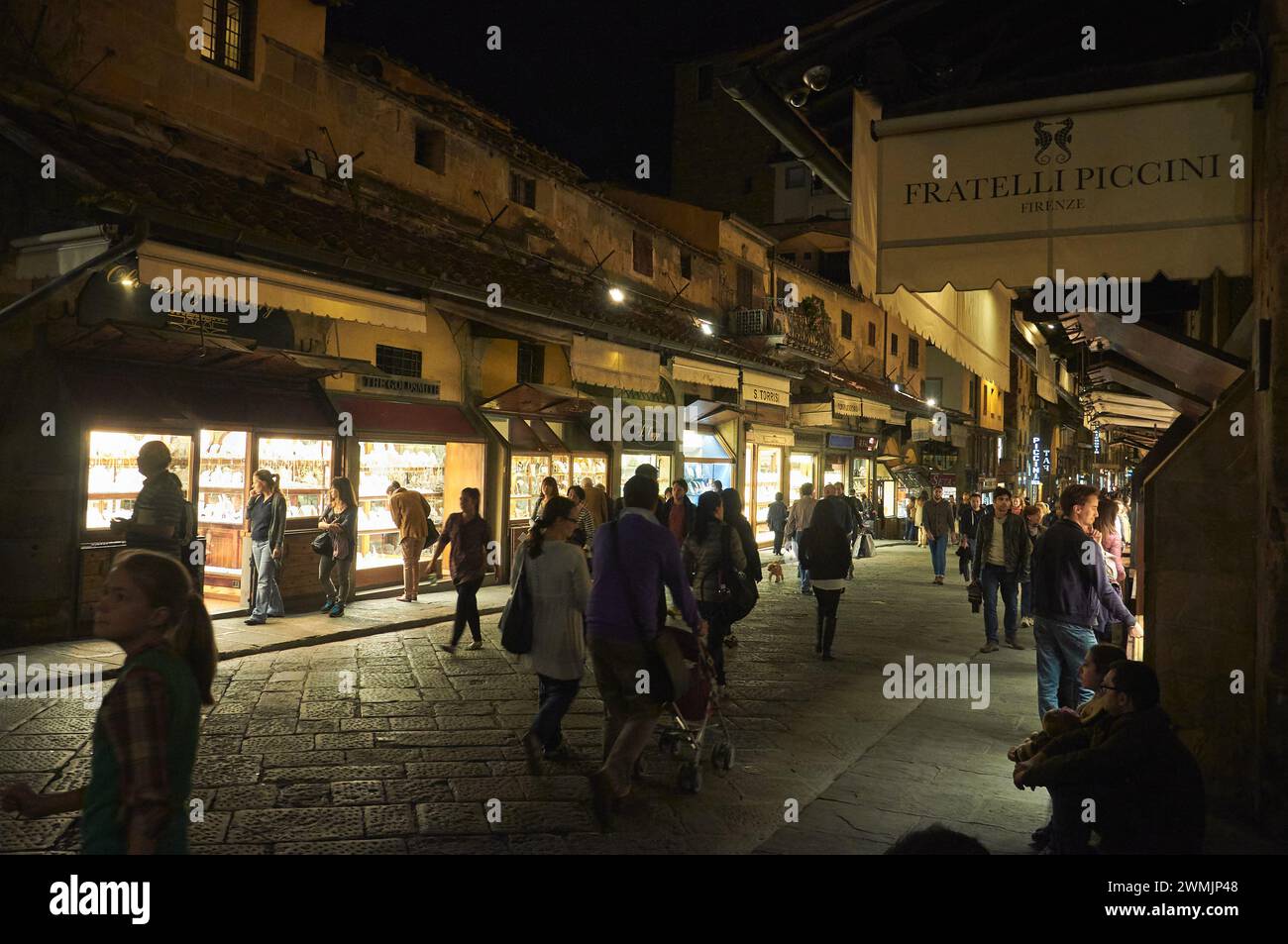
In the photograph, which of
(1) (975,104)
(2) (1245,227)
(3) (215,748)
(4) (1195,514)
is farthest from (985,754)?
(3) (215,748)

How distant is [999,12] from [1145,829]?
420cm

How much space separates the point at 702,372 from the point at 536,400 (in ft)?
12.6

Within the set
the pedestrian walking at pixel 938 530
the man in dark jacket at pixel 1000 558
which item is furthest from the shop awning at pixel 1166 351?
the pedestrian walking at pixel 938 530

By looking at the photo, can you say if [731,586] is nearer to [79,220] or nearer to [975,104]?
[975,104]

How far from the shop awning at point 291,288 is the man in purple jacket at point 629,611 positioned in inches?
201

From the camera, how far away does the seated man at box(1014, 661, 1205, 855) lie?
343 cm

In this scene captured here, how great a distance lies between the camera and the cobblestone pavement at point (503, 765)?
184 inches

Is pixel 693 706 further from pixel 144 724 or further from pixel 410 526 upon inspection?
pixel 410 526

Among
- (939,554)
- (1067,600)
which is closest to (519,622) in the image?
(1067,600)

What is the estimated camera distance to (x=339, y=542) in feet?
36.9

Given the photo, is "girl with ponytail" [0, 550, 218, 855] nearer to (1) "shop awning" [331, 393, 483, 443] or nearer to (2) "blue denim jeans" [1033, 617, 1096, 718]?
(2) "blue denim jeans" [1033, 617, 1096, 718]

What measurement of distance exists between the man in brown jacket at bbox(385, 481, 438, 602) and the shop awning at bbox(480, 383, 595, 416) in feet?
8.82

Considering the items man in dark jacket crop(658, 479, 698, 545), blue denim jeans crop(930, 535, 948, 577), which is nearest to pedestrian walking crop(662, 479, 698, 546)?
man in dark jacket crop(658, 479, 698, 545)
